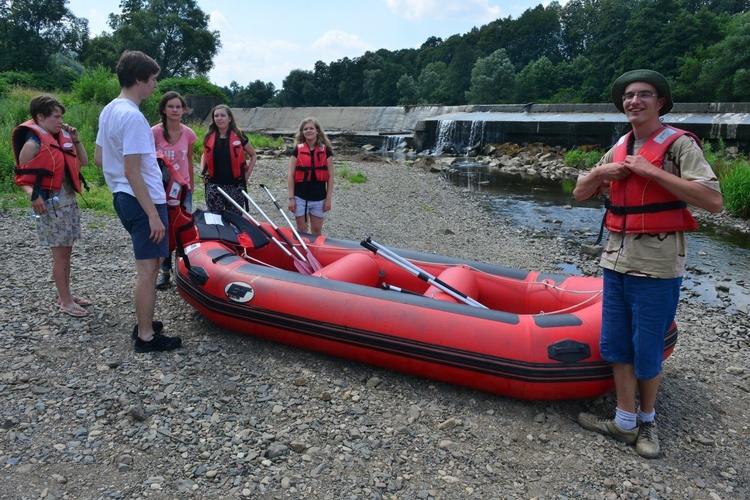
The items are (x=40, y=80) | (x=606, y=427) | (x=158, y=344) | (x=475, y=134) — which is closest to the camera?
(x=606, y=427)

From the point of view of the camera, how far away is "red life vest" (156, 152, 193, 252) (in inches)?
147

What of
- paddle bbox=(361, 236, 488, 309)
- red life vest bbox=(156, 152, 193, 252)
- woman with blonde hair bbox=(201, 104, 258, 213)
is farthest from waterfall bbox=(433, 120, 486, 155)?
red life vest bbox=(156, 152, 193, 252)

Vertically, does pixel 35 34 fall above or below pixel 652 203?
above

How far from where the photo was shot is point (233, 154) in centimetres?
493

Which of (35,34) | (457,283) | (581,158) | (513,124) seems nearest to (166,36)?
(35,34)

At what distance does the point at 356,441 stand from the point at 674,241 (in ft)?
6.21

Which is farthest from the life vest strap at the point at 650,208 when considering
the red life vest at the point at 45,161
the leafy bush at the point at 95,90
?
the leafy bush at the point at 95,90

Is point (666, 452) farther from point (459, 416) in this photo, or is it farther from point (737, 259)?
point (737, 259)

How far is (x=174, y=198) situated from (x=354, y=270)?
1435 millimetres

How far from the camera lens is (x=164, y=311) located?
433cm

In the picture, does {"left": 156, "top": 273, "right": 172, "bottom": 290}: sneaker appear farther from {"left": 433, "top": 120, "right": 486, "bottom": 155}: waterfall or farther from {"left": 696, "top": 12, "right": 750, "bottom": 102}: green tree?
{"left": 696, "top": 12, "right": 750, "bottom": 102}: green tree

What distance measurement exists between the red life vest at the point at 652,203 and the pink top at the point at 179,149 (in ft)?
10.8

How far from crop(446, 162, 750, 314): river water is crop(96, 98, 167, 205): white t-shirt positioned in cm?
537

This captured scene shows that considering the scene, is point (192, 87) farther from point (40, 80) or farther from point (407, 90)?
point (407, 90)
